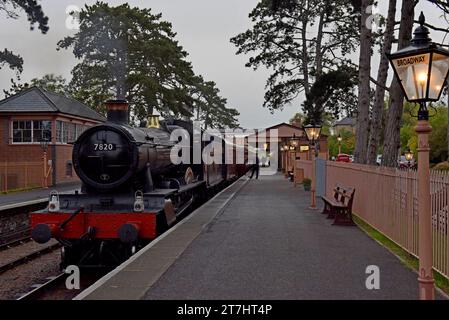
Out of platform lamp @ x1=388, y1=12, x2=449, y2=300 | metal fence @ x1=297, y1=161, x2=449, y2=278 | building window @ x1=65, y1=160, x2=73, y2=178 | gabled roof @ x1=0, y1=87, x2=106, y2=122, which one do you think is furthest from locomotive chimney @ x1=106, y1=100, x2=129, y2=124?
building window @ x1=65, y1=160, x2=73, y2=178

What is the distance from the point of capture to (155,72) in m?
40.8

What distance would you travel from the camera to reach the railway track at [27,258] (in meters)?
10.8

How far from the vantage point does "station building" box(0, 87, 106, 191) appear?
1165 inches

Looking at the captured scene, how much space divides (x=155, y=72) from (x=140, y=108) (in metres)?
3.26

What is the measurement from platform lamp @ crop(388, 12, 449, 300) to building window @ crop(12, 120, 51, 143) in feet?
88.9

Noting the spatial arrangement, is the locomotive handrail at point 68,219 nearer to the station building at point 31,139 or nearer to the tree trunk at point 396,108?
the tree trunk at point 396,108

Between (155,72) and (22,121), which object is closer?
(22,121)

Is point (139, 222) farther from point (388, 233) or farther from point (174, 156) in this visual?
point (388, 233)

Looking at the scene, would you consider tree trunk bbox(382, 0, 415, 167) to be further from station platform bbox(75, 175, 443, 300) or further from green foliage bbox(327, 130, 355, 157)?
green foliage bbox(327, 130, 355, 157)

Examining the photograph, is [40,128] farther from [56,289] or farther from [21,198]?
[56,289]

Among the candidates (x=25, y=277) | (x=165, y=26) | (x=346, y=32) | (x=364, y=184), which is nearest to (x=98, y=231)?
(x=25, y=277)

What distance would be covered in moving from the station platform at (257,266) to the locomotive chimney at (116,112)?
260 centimetres

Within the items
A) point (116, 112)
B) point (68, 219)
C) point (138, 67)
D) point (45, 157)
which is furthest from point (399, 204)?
point (138, 67)
